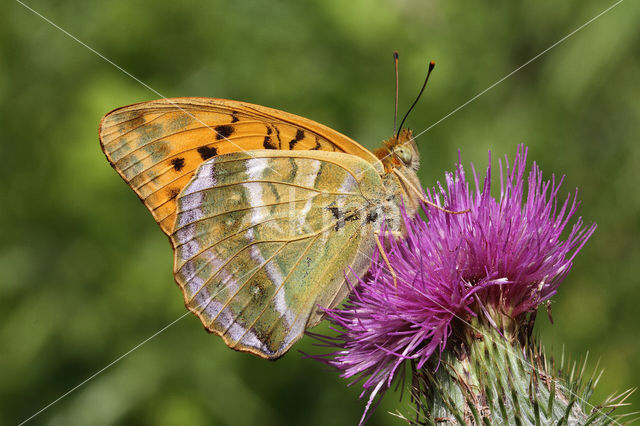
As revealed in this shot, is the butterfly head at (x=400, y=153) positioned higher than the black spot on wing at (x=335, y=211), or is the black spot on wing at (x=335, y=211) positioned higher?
the butterfly head at (x=400, y=153)

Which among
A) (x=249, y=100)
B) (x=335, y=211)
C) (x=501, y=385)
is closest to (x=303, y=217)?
(x=335, y=211)

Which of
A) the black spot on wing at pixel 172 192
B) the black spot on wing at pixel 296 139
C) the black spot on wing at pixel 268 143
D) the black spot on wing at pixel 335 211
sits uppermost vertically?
the black spot on wing at pixel 296 139

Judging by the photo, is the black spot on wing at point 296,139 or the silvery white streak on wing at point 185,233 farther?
the black spot on wing at point 296,139

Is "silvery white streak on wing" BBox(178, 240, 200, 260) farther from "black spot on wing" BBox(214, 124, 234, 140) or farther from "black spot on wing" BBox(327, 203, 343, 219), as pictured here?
"black spot on wing" BBox(327, 203, 343, 219)

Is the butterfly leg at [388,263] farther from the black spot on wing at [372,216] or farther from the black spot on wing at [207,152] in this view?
the black spot on wing at [207,152]

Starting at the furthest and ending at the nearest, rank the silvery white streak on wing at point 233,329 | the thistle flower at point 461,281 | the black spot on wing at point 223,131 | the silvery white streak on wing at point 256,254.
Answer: the black spot on wing at point 223,131 → the silvery white streak on wing at point 256,254 → the silvery white streak on wing at point 233,329 → the thistle flower at point 461,281

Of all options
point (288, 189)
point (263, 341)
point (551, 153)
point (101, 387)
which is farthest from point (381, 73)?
point (101, 387)

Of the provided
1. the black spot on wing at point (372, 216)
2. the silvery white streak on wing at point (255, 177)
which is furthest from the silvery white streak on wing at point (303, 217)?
the black spot on wing at point (372, 216)
